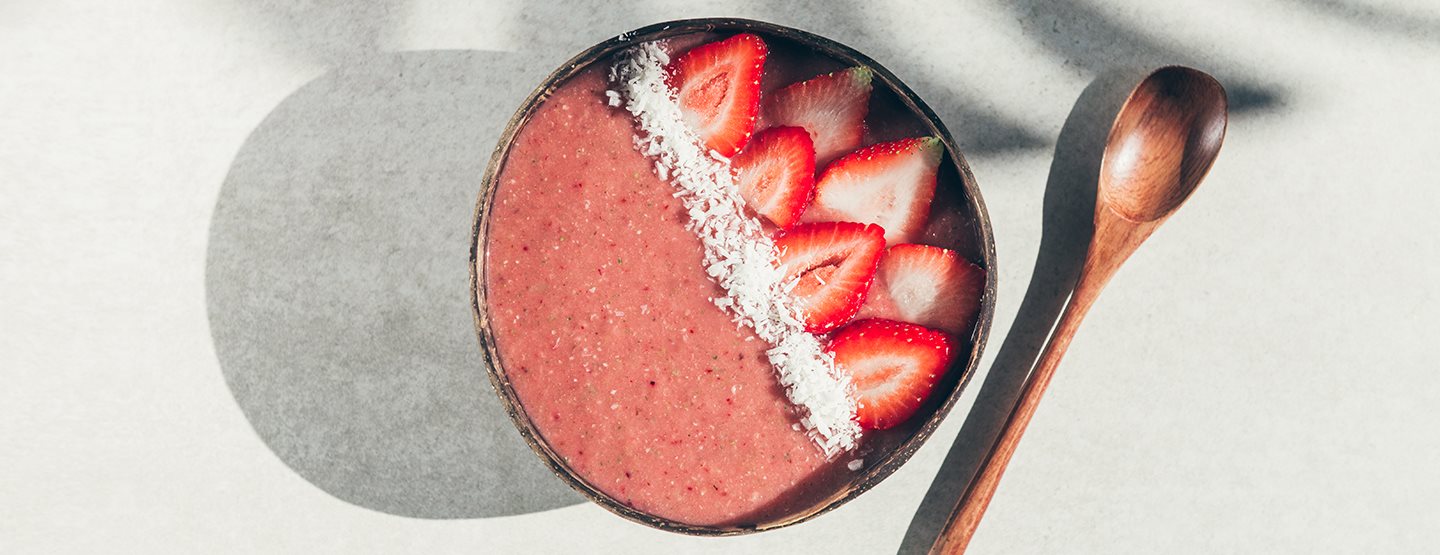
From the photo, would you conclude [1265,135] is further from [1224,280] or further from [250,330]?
[250,330]

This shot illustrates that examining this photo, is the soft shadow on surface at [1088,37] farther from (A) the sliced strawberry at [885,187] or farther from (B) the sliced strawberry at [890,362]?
(B) the sliced strawberry at [890,362]

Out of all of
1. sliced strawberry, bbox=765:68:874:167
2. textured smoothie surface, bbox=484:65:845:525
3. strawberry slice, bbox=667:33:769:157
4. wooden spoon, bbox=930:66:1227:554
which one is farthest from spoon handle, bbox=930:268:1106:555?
strawberry slice, bbox=667:33:769:157

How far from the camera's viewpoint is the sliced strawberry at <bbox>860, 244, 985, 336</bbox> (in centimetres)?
111

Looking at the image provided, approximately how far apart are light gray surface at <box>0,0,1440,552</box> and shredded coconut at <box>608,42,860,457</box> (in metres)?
0.27

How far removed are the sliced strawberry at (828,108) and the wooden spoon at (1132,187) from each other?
1.30ft

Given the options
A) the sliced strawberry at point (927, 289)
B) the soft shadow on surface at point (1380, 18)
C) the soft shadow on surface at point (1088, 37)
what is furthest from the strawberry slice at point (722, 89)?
the soft shadow on surface at point (1380, 18)

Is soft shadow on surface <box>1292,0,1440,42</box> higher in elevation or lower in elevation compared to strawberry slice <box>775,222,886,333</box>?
higher

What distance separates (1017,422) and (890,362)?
0.27 meters

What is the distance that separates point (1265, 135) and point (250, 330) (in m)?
1.53

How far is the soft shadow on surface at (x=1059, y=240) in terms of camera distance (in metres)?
1.33

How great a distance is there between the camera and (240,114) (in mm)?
1326

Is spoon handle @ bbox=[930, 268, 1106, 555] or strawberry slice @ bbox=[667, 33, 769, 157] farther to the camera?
spoon handle @ bbox=[930, 268, 1106, 555]

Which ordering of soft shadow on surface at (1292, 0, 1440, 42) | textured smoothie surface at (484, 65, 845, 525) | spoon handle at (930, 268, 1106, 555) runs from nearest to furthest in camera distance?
textured smoothie surface at (484, 65, 845, 525) → spoon handle at (930, 268, 1106, 555) → soft shadow on surface at (1292, 0, 1440, 42)

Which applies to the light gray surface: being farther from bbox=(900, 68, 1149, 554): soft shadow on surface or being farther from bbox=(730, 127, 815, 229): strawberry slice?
bbox=(730, 127, 815, 229): strawberry slice
